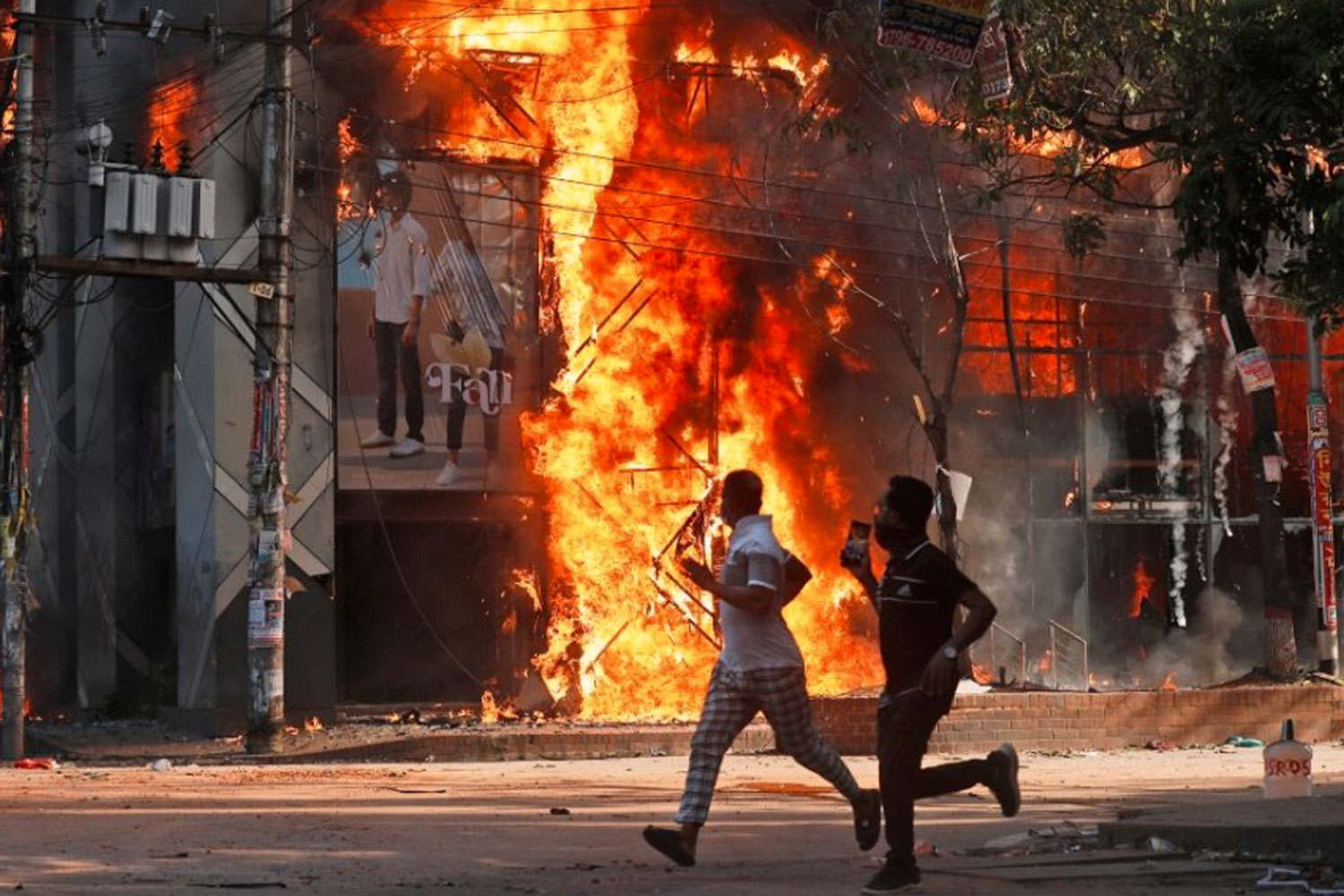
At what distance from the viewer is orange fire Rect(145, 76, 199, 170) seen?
2639 cm

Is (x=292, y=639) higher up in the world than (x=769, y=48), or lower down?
lower down

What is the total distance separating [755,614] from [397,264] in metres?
17.4

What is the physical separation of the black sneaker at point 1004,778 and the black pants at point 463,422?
17.8 meters

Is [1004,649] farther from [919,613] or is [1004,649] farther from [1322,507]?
[919,613]

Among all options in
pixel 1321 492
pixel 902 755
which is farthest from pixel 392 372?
pixel 902 755

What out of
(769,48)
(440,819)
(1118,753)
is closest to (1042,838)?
(440,819)

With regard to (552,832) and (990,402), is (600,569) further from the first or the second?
(552,832)

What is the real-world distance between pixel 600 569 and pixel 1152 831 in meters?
17.6

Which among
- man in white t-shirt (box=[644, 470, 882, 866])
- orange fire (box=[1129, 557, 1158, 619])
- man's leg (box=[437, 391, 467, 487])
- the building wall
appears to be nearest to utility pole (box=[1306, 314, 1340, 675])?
orange fire (box=[1129, 557, 1158, 619])

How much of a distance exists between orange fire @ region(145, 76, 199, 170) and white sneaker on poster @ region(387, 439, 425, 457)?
424 centimetres

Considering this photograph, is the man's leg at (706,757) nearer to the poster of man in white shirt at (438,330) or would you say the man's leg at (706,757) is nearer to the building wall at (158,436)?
the building wall at (158,436)

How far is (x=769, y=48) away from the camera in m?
29.1

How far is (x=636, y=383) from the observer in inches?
1130

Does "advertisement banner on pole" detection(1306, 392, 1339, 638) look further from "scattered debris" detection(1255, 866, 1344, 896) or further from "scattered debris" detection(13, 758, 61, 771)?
"scattered debris" detection(1255, 866, 1344, 896)
